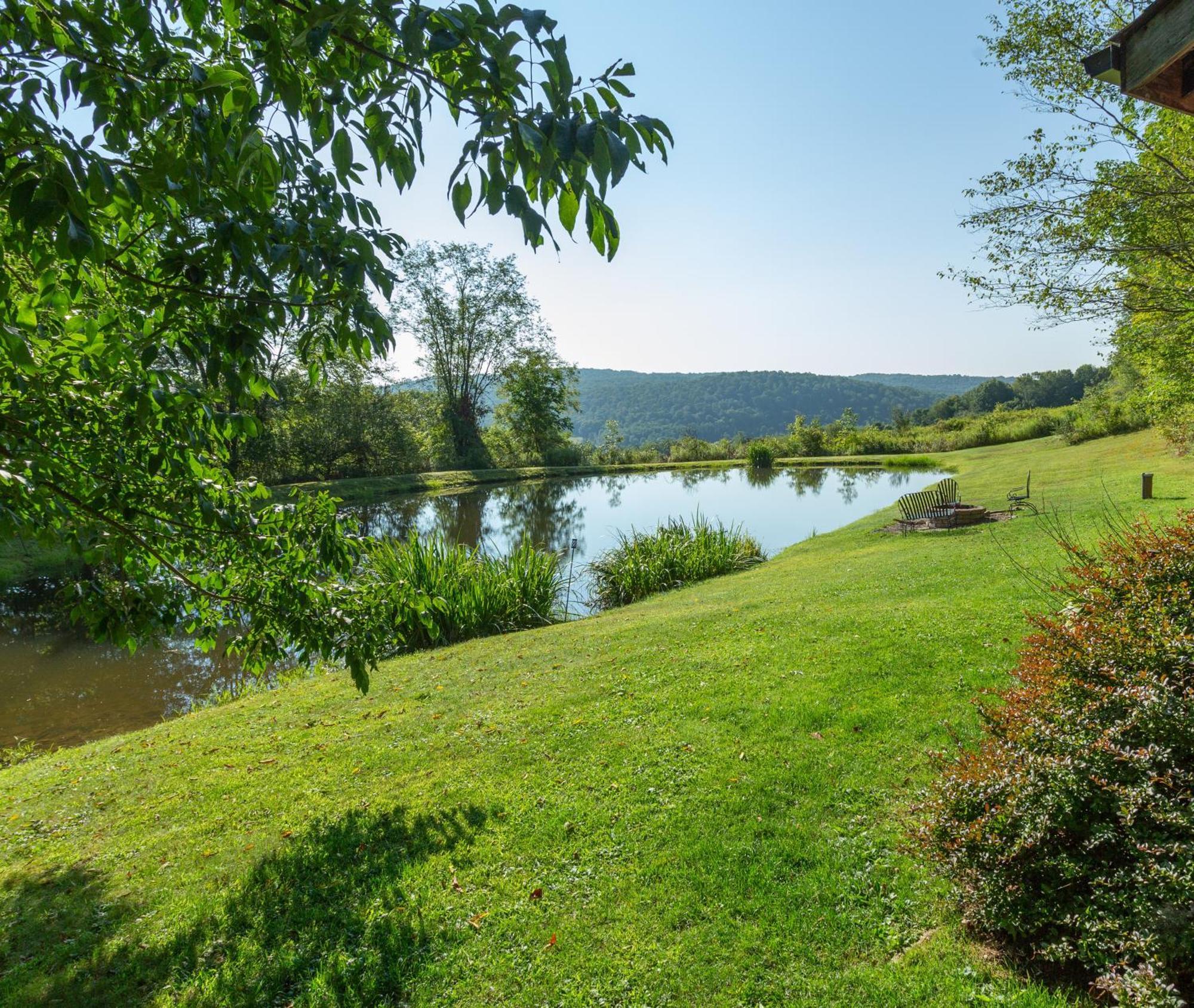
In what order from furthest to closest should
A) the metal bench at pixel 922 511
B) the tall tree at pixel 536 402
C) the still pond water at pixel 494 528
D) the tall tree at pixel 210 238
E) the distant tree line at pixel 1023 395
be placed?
1. the distant tree line at pixel 1023 395
2. the tall tree at pixel 536 402
3. the metal bench at pixel 922 511
4. the still pond water at pixel 494 528
5. the tall tree at pixel 210 238

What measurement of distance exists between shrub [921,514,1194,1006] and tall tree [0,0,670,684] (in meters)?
2.73

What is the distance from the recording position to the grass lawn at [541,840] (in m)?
2.78

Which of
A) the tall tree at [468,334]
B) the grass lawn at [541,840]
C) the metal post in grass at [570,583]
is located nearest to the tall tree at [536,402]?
the tall tree at [468,334]

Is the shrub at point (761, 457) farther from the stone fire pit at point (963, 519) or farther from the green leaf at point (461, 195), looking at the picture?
the green leaf at point (461, 195)

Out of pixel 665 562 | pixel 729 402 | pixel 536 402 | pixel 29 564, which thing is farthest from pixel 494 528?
pixel 729 402

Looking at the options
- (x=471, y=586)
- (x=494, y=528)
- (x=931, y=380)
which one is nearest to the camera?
(x=471, y=586)

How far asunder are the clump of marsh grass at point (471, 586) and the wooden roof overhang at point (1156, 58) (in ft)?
29.7

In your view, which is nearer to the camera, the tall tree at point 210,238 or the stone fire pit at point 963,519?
the tall tree at point 210,238

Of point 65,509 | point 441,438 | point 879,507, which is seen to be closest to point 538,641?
point 65,509

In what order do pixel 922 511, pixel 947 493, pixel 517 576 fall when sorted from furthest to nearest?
1. pixel 922 511
2. pixel 947 493
3. pixel 517 576

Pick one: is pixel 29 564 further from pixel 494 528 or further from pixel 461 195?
pixel 461 195

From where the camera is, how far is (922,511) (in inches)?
619

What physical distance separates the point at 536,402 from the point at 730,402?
81013 millimetres

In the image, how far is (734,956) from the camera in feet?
9.09
